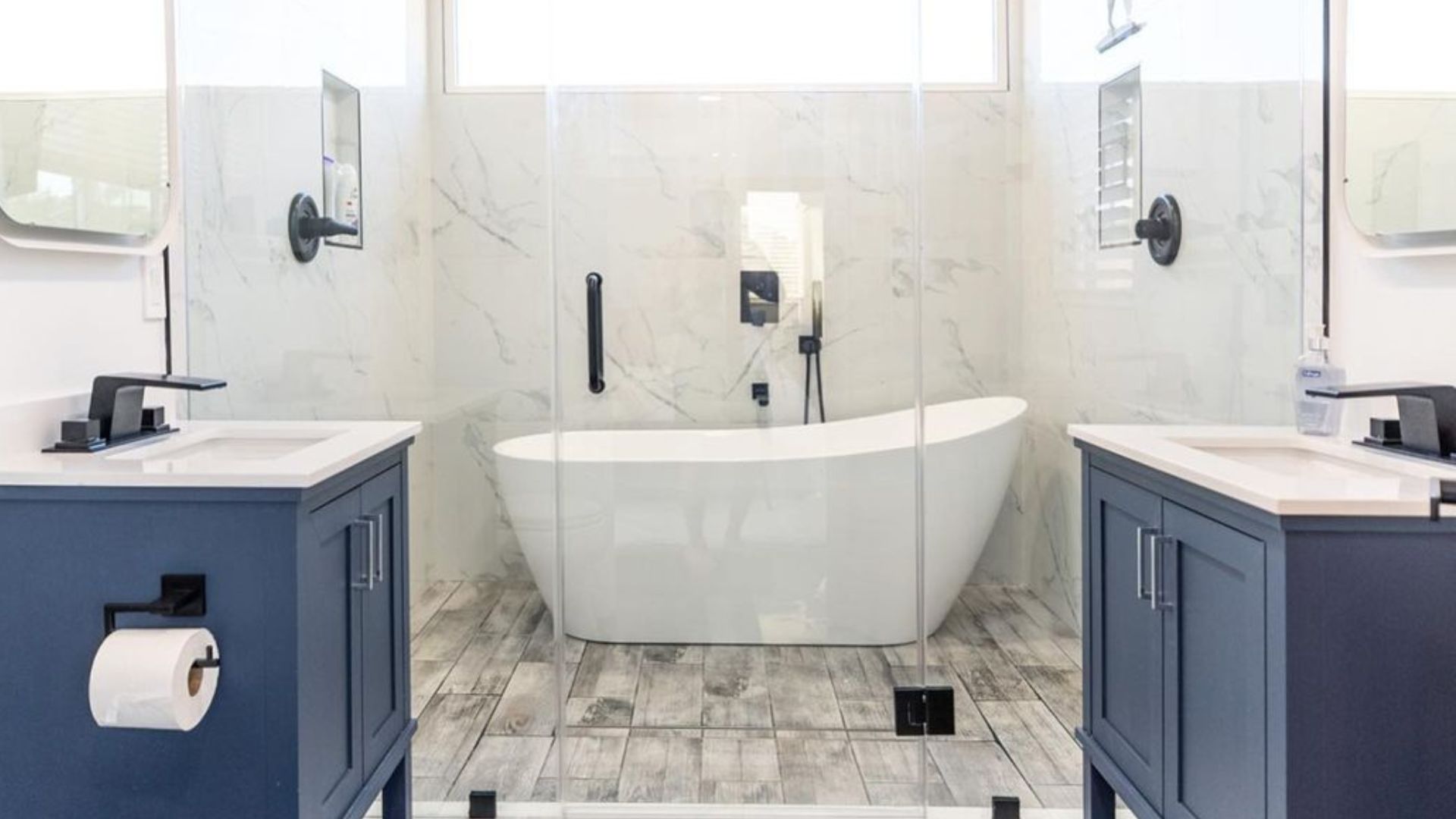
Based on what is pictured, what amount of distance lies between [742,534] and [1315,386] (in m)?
1.49

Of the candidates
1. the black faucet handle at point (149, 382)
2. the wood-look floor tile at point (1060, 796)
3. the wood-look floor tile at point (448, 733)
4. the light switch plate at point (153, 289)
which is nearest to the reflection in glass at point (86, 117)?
the light switch plate at point (153, 289)

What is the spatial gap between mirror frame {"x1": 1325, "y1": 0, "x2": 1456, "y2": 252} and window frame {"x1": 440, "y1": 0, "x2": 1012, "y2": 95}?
1214 mm

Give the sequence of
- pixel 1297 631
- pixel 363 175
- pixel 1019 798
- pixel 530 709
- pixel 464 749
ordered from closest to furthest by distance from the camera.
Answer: pixel 1297 631
pixel 1019 798
pixel 464 749
pixel 530 709
pixel 363 175

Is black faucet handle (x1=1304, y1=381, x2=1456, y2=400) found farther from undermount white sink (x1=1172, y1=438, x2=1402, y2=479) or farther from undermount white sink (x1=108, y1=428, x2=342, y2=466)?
undermount white sink (x1=108, y1=428, x2=342, y2=466)

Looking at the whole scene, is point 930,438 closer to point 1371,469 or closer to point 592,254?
point 592,254

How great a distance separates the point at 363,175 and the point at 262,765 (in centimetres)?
219

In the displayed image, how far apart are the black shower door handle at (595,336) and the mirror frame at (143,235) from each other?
Result: 1.08 metres

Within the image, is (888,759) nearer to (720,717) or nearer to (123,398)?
(720,717)

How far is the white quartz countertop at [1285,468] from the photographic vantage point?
50.0 inches

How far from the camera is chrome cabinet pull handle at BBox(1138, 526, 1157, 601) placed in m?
1.75

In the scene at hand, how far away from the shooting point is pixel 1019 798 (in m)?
2.34

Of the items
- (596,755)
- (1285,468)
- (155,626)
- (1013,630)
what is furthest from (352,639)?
(1013,630)

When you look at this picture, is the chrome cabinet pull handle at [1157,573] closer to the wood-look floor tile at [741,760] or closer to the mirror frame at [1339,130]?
the mirror frame at [1339,130]

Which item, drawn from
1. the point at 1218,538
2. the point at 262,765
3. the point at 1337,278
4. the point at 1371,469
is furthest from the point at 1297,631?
the point at 262,765
